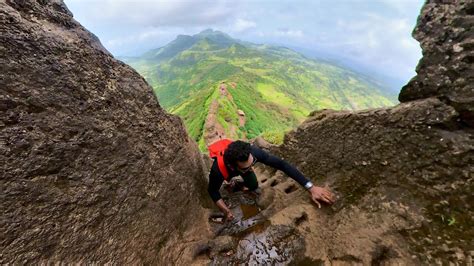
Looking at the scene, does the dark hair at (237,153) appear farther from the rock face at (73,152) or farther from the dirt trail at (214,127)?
the dirt trail at (214,127)

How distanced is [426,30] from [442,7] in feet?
1.86

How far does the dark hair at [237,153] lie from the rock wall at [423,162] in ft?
9.64

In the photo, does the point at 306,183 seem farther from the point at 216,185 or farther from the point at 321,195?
the point at 216,185

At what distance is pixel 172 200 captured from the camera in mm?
8461

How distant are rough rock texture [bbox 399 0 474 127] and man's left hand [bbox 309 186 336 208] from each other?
3356 mm

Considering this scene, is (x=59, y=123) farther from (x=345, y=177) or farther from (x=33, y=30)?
(x=345, y=177)

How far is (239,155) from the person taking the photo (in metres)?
8.10

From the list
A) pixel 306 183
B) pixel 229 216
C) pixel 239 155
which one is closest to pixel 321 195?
pixel 306 183

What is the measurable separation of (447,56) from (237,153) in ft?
18.3

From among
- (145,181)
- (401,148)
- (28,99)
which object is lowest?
(145,181)

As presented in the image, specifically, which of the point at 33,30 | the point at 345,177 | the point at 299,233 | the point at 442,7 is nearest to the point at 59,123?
the point at 33,30

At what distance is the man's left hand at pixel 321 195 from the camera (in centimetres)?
830

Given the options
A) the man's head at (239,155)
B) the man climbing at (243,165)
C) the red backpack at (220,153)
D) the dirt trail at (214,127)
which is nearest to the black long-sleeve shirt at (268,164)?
the man climbing at (243,165)

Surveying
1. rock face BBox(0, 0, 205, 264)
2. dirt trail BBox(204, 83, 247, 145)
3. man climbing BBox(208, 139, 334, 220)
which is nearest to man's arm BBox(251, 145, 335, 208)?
man climbing BBox(208, 139, 334, 220)
